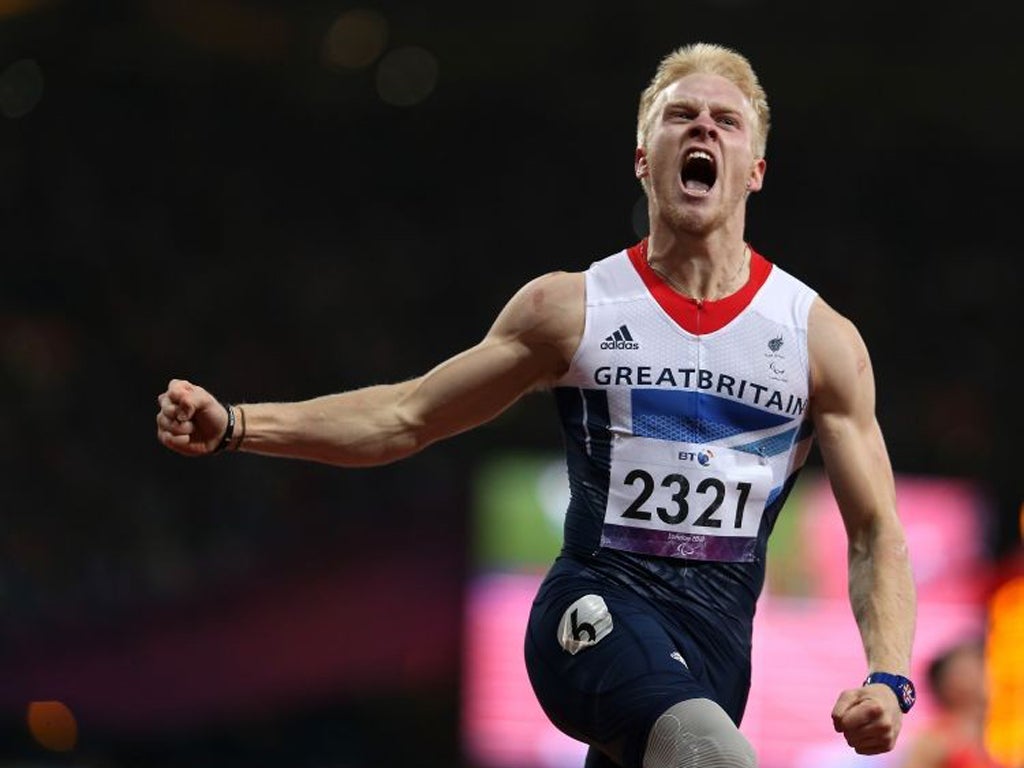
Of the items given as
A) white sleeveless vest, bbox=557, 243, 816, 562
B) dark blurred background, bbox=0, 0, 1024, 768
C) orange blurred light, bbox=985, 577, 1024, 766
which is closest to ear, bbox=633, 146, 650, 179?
white sleeveless vest, bbox=557, 243, 816, 562

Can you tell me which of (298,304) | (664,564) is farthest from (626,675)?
(298,304)

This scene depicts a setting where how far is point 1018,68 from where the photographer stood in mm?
21609

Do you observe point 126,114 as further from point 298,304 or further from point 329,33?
point 298,304

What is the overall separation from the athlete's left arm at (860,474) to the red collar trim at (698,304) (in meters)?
0.19

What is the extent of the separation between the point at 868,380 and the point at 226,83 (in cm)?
1740

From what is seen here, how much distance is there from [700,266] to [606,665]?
3.74 feet

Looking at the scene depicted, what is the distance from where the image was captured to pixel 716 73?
5.06 m

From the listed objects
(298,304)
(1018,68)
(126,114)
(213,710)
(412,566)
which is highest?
(1018,68)

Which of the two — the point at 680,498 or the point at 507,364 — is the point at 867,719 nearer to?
the point at 680,498

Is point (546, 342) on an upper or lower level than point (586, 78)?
lower

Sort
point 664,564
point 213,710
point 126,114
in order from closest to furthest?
point 664,564, point 213,710, point 126,114


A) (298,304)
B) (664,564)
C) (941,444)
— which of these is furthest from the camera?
(298,304)

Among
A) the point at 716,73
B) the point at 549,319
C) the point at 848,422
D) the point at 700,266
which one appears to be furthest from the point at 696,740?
the point at 716,73

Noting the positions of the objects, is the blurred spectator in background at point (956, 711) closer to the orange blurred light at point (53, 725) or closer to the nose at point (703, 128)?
the nose at point (703, 128)
